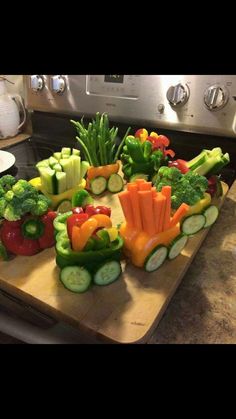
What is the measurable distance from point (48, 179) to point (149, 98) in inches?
19.7

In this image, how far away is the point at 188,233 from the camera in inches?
28.5

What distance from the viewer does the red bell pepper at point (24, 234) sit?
0.67 meters

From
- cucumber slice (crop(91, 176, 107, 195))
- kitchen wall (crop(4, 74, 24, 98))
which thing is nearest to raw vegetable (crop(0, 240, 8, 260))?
cucumber slice (crop(91, 176, 107, 195))

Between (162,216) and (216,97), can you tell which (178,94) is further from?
(162,216)

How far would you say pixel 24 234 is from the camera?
0.67 meters

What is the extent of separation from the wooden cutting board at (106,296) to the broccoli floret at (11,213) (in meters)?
0.10

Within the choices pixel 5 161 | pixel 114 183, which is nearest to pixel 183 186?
pixel 114 183

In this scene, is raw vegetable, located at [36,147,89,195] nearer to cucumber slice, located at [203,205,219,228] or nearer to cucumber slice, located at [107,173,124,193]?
cucumber slice, located at [107,173,124,193]

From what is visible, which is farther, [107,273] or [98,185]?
[98,185]

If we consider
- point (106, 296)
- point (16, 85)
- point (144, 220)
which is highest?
point (16, 85)

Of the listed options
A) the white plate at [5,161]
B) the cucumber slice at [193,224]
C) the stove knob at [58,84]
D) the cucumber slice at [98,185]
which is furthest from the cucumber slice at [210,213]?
the stove knob at [58,84]

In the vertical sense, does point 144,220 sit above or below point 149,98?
below

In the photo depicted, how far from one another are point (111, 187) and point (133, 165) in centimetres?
10

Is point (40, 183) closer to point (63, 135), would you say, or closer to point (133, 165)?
point (133, 165)
